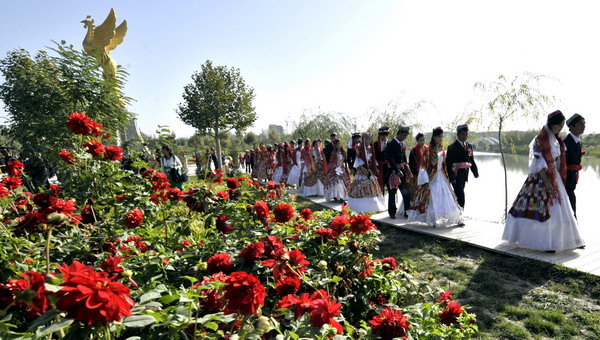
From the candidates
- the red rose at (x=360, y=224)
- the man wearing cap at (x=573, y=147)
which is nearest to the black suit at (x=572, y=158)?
the man wearing cap at (x=573, y=147)

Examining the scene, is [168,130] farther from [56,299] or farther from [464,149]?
[464,149]

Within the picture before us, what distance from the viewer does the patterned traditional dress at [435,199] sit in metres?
5.34

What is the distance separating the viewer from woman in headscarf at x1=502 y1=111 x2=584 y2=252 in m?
3.85

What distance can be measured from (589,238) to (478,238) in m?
1.48

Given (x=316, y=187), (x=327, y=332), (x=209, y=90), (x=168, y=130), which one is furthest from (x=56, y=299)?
(x=209, y=90)

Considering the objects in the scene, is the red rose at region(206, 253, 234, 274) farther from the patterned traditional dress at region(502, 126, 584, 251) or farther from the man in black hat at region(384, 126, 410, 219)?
the man in black hat at region(384, 126, 410, 219)

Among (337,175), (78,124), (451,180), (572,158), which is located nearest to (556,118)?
(572,158)

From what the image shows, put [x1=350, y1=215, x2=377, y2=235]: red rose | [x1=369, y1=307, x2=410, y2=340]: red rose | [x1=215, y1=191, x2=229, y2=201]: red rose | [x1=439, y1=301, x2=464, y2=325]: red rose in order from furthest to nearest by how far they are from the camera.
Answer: [x1=215, y1=191, x2=229, y2=201]: red rose < [x1=350, y1=215, x2=377, y2=235]: red rose < [x1=439, y1=301, x2=464, y2=325]: red rose < [x1=369, y1=307, x2=410, y2=340]: red rose

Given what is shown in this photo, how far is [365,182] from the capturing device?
268 inches

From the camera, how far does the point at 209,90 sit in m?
19.0

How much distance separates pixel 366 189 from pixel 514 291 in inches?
151

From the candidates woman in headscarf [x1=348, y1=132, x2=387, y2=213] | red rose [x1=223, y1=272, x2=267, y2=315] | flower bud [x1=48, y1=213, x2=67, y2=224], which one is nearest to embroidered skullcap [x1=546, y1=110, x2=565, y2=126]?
woman in headscarf [x1=348, y1=132, x2=387, y2=213]

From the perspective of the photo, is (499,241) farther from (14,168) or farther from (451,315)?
(14,168)

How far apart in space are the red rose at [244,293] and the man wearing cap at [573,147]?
511cm
